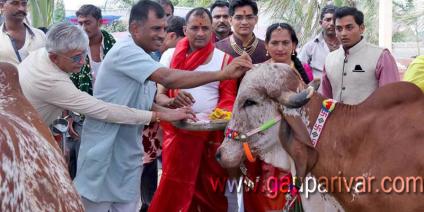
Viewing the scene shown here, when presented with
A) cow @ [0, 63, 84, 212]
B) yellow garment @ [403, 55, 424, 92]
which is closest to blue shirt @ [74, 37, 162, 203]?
yellow garment @ [403, 55, 424, 92]

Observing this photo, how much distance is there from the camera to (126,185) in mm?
4160

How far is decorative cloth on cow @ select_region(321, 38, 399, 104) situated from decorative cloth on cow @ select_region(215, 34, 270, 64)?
1.85 ft

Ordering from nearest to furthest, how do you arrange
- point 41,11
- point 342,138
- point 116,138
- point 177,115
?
point 342,138
point 177,115
point 116,138
point 41,11

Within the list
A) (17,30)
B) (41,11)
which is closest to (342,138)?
(17,30)

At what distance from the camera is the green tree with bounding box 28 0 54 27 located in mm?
9500

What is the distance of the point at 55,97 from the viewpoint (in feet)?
12.2

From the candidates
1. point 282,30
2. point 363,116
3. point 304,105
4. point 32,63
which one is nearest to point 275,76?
point 304,105

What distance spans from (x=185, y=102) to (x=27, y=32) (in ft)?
5.50

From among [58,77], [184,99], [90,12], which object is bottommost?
Result: [184,99]

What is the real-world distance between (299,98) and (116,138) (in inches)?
52.4

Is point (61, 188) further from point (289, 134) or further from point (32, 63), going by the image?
point (32, 63)

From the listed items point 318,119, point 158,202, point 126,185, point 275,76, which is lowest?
point 158,202

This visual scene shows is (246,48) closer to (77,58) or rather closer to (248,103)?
(248,103)

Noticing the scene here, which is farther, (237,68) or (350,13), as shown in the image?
(350,13)
